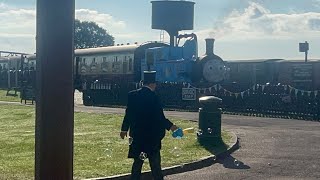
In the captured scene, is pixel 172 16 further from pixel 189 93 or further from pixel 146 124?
pixel 146 124

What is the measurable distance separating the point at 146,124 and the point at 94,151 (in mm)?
4930

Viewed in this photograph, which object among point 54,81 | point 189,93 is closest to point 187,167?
point 54,81

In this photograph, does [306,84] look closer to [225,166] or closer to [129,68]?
[129,68]

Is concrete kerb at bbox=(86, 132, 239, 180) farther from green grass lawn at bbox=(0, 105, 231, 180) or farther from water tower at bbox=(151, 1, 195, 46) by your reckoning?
water tower at bbox=(151, 1, 195, 46)

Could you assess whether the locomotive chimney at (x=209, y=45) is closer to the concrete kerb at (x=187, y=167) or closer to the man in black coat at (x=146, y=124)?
the concrete kerb at (x=187, y=167)

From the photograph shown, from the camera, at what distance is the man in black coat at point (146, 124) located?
772 centimetres

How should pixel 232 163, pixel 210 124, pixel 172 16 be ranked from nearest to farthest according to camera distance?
pixel 232 163
pixel 210 124
pixel 172 16

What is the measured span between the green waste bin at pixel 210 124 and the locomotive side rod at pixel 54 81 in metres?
11.3

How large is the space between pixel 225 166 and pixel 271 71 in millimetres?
29919

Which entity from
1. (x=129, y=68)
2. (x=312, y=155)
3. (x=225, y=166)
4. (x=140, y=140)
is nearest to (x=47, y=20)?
(x=140, y=140)

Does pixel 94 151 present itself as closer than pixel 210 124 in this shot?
Yes

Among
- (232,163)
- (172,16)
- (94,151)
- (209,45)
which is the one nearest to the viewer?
(232,163)

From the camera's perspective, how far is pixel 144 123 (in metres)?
7.75

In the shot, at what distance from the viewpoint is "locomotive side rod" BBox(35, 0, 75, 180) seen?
305 cm
